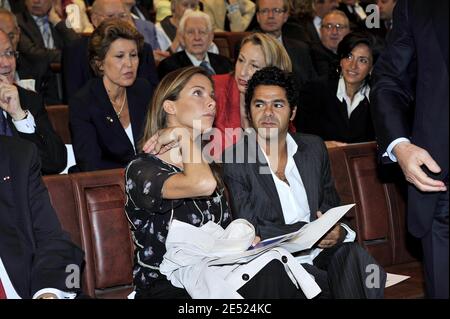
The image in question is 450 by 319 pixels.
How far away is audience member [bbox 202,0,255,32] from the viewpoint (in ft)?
23.9

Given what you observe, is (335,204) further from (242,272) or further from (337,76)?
(337,76)

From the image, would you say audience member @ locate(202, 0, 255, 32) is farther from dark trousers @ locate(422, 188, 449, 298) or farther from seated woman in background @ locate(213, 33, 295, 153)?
dark trousers @ locate(422, 188, 449, 298)

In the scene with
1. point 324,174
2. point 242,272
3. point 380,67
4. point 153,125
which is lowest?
point 242,272

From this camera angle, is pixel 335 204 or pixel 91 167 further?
pixel 91 167

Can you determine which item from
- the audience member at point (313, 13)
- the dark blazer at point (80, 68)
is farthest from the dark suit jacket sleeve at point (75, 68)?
the audience member at point (313, 13)

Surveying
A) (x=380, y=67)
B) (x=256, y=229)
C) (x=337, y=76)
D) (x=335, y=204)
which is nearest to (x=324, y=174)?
(x=335, y=204)

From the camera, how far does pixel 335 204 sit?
314 centimetres

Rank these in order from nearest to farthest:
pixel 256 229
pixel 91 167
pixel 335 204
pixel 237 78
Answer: pixel 256 229, pixel 335 204, pixel 91 167, pixel 237 78

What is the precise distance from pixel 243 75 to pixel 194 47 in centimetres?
129

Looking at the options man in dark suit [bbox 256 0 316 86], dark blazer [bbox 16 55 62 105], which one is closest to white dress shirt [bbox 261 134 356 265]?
dark blazer [bbox 16 55 62 105]

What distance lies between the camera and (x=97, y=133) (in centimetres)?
388

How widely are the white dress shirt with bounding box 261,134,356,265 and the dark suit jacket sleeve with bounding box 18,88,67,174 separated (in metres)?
0.93

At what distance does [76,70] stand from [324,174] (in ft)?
7.51
